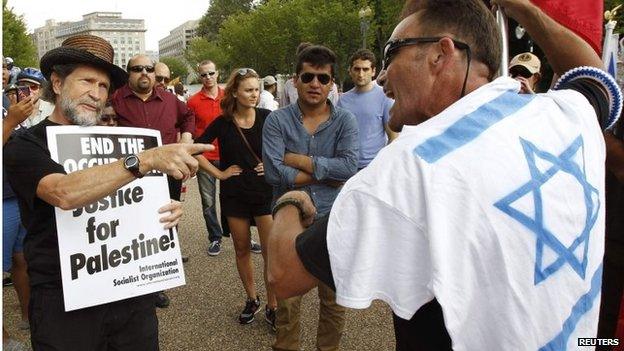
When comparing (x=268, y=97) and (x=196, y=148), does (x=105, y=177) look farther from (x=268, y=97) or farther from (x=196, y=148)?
(x=268, y=97)

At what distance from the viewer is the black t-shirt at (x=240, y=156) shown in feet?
12.9

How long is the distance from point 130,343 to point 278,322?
1249mm

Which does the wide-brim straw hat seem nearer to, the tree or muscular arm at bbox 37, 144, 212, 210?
muscular arm at bbox 37, 144, 212, 210

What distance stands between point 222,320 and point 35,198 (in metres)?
2.38

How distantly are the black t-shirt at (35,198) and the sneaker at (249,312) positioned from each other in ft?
6.85

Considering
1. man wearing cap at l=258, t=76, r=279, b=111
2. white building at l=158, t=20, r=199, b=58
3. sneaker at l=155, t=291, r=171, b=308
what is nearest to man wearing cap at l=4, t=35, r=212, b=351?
sneaker at l=155, t=291, r=171, b=308

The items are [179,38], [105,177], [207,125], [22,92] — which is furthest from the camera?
[179,38]

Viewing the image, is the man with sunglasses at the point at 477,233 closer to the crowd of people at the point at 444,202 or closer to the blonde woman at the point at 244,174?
the crowd of people at the point at 444,202

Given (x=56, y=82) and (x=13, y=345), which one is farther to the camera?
(x=13, y=345)

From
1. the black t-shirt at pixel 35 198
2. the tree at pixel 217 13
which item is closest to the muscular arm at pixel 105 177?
the black t-shirt at pixel 35 198

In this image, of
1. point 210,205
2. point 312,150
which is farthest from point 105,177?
point 210,205

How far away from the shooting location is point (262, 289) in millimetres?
4625

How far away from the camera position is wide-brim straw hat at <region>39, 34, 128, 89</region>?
2.22 m

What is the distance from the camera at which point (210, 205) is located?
5930 millimetres
